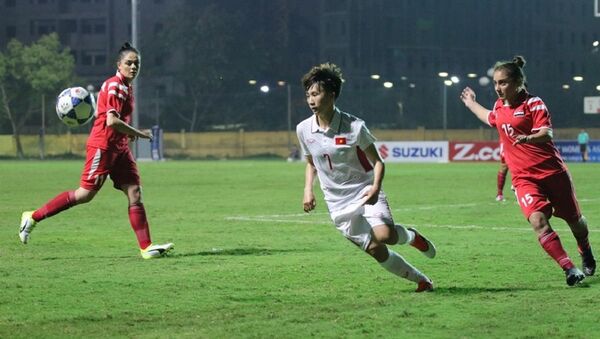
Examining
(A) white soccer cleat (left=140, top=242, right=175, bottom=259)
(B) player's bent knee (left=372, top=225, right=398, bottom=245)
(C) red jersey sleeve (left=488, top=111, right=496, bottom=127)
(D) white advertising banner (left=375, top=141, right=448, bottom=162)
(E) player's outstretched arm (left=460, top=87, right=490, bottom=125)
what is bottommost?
(D) white advertising banner (left=375, top=141, right=448, bottom=162)

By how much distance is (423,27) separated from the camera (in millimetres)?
93125

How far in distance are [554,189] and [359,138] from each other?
2.07m

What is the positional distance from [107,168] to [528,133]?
4744 mm

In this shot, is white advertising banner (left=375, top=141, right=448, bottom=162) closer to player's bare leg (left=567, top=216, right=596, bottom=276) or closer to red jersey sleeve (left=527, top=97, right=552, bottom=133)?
player's bare leg (left=567, top=216, right=596, bottom=276)

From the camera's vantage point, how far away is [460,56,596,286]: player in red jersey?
9.69 meters

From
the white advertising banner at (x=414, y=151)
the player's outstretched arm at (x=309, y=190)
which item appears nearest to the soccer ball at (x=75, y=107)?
the player's outstretched arm at (x=309, y=190)

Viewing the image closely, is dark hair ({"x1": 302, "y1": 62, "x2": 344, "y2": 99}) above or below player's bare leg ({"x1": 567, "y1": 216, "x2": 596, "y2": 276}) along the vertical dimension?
above

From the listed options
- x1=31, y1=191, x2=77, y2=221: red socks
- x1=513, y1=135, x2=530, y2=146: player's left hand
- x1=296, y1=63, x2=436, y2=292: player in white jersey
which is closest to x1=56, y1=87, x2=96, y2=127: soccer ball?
x1=31, y1=191, x2=77, y2=221: red socks

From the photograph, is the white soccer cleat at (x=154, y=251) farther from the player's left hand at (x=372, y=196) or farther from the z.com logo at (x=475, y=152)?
the z.com logo at (x=475, y=152)

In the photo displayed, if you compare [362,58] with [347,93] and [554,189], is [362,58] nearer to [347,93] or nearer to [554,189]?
[347,93]

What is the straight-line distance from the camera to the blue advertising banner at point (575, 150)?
181 feet

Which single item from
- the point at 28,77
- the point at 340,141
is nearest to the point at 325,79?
the point at 340,141

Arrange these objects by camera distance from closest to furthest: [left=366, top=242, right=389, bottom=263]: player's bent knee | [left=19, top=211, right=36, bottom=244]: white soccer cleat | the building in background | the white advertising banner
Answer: [left=366, top=242, right=389, bottom=263]: player's bent knee, [left=19, top=211, right=36, bottom=244]: white soccer cleat, the white advertising banner, the building in background

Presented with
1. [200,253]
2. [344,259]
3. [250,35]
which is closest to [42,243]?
[200,253]
